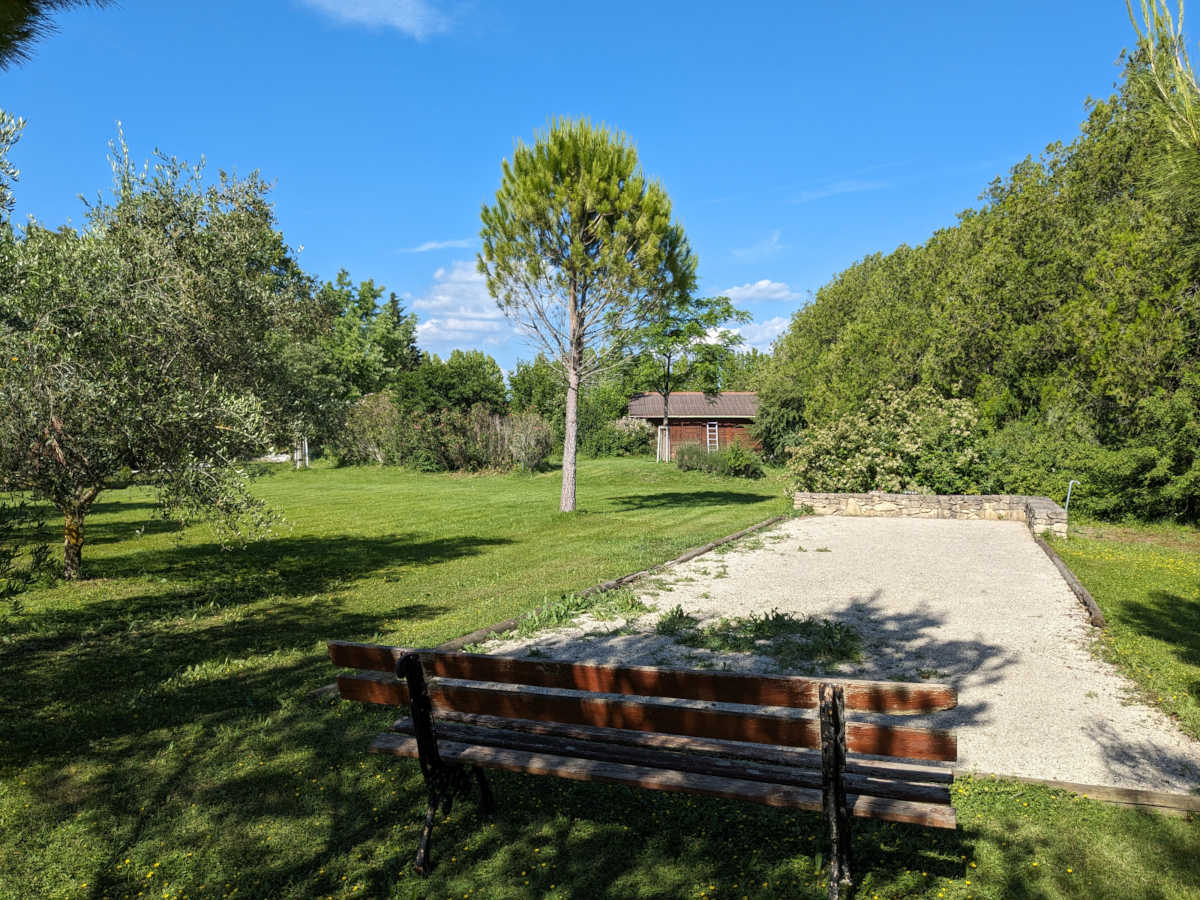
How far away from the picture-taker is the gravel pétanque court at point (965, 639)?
455 cm

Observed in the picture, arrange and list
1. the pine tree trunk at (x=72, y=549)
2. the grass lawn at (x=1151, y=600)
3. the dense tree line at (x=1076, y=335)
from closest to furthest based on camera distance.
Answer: the grass lawn at (x=1151, y=600)
the pine tree trunk at (x=72, y=549)
the dense tree line at (x=1076, y=335)

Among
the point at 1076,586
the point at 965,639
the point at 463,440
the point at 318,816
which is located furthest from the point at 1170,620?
the point at 463,440

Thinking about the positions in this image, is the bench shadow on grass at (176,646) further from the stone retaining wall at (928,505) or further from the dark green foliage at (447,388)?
the dark green foliage at (447,388)

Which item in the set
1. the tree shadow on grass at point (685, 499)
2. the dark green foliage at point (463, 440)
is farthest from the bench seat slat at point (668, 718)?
the dark green foliage at point (463, 440)

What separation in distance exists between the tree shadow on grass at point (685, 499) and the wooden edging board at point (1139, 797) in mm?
15766

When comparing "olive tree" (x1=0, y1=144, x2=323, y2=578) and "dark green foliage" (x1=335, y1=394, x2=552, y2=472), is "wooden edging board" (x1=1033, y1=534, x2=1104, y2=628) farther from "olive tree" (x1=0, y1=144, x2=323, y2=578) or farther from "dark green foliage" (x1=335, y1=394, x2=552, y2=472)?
"dark green foliage" (x1=335, y1=394, x2=552, y2=472)

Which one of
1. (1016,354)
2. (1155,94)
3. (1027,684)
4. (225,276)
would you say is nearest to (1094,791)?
(1027,684)

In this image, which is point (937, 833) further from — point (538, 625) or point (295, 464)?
point (295, 464)

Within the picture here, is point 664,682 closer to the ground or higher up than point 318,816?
higher up

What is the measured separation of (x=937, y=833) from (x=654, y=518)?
1412 centimetres

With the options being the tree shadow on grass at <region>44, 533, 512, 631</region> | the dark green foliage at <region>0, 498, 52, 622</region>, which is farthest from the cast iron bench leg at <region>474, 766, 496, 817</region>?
the tree shadow on grass at <region>44, 533, 512, 631</region>

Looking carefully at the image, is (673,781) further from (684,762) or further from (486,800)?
(486,800)

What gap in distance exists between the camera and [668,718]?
3.03 metres

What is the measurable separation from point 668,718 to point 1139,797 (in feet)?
9.49
